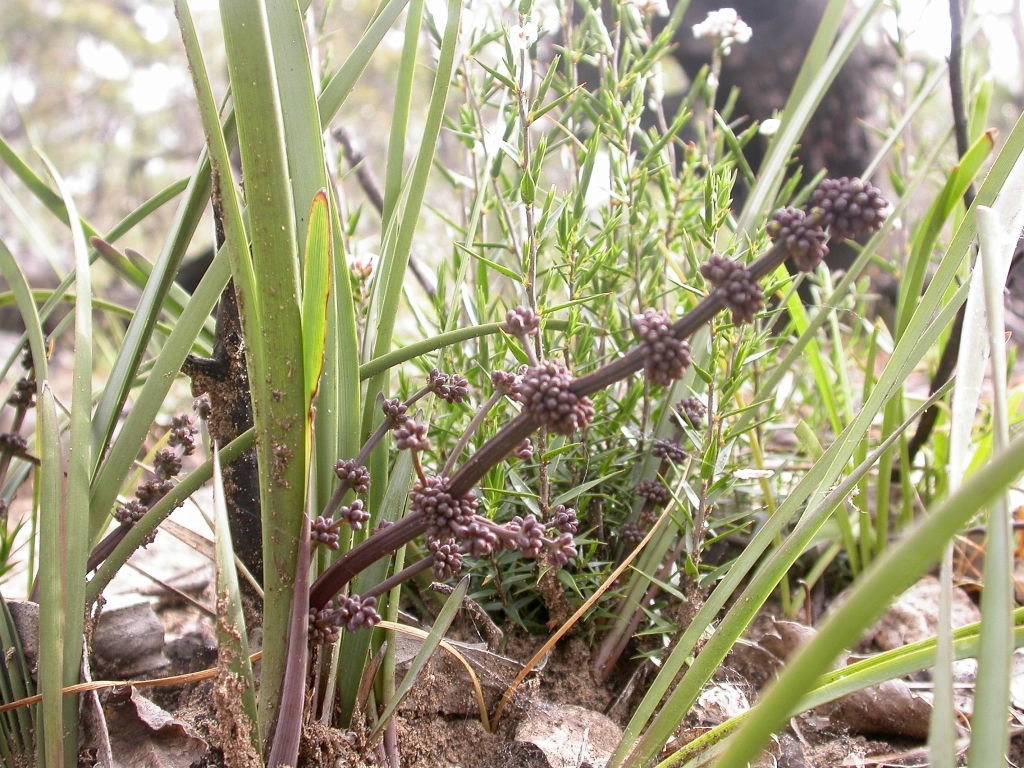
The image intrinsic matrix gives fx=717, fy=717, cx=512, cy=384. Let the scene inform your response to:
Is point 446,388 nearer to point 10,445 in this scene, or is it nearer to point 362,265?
point 362,265

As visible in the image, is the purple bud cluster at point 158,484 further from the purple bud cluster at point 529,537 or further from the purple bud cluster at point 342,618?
the purple bud cluster at point 529,537

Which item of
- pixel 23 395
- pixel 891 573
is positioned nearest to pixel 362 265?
pixel 23 395

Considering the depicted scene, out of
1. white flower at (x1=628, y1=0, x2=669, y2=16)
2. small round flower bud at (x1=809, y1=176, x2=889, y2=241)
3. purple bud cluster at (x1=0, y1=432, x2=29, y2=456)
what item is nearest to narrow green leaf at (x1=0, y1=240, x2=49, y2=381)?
purple bud cluster at (x1=0, y1=432, x2=29, y2=456)

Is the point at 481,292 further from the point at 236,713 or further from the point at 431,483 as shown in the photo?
the point at 236,713

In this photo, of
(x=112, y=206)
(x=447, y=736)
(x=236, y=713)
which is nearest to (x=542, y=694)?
(x=447, y=736)

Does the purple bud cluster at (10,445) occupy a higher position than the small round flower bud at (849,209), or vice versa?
the small round flower bud at (849,209)

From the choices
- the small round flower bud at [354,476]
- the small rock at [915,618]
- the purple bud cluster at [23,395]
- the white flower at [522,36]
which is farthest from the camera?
the small rock at [915,618]

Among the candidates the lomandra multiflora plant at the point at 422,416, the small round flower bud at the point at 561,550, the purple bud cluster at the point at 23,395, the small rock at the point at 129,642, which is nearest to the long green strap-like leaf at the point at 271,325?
the lomandra multiflora plant at the point at 422,416
